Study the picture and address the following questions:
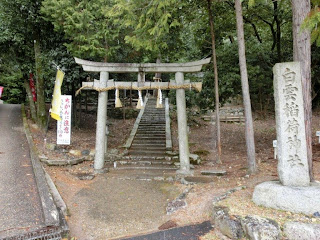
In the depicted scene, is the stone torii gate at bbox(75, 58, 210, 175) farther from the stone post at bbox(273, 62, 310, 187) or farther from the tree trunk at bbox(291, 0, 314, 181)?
the stone post at bbox(273, 62, 310, 187)

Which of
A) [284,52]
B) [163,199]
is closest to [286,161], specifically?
[163,199]

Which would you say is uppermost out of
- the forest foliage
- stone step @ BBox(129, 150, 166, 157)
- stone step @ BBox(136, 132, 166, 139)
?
the forest foliage

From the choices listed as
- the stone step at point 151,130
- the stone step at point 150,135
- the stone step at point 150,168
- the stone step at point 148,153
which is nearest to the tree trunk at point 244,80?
the stone step at point 150,168

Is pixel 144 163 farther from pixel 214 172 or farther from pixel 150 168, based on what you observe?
pixel 214 172

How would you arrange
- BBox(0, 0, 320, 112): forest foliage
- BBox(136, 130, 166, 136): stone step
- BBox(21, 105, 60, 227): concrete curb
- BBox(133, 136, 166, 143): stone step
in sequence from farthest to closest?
BBox(136, 130, 166, 136): stone step → BBox(133, 136, 166, 143): stone step → BBox(0, 0, 320, 112): forest foliage → BBox(21, 105, 60, 227): concrete curb

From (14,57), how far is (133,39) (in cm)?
797

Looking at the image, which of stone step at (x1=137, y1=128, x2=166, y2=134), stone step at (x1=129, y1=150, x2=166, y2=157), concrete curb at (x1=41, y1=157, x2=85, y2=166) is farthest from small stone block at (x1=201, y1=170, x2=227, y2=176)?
stone step at (x1=137, y1=128, x2=166, y2=134)

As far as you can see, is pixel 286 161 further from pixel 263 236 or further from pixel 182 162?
pixel 182 162

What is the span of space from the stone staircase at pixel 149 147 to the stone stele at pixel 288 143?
5.06 m

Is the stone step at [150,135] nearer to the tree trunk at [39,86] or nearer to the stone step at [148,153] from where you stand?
the stone step at [148,153]

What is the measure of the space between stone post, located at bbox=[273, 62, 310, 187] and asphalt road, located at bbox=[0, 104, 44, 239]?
4.91 m

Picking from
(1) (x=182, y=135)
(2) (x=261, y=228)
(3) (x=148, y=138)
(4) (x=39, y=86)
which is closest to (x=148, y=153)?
(3) (x=148, y=138)

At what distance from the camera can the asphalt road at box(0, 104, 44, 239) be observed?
4.71 meters

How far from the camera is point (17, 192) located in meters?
6.14
